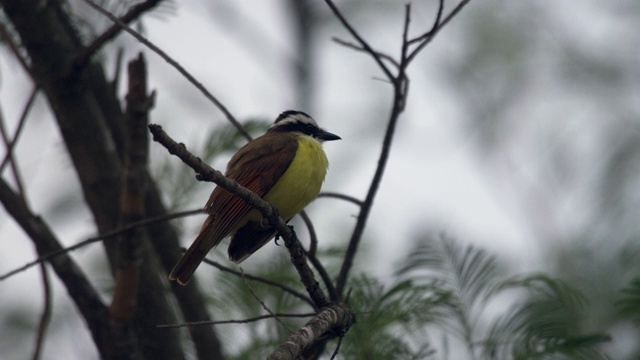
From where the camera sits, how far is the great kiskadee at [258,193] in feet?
14.7

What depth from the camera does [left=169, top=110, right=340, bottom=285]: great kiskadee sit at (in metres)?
4.49

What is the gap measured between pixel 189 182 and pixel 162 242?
2.56 ft

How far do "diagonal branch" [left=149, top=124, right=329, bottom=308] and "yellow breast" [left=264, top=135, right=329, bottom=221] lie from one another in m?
0.99

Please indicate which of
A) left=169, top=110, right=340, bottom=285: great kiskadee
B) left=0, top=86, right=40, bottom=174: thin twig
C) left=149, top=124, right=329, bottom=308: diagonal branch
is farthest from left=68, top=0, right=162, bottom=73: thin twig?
left=149, top=124, right=329, bottom=308: diagonal branch

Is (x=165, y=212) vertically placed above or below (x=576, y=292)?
above

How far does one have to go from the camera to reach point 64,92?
4512 mm

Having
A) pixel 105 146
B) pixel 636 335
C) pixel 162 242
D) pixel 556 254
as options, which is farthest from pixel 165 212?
pixel 556 254

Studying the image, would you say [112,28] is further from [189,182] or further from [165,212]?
[189,182]

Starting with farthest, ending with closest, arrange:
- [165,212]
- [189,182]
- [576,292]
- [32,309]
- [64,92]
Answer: [32,309]
[189,182]
[165,212]
[64,92]
[576,292]

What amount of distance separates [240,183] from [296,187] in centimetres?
31

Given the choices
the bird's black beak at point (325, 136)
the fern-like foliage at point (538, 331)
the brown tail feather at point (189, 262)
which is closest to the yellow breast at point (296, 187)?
the brown tail feather at point (189, 262)

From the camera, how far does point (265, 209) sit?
3.63 m

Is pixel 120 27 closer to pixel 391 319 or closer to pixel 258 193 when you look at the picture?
pixel 258 193

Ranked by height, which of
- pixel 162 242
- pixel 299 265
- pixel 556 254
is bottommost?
pixel 299 265
